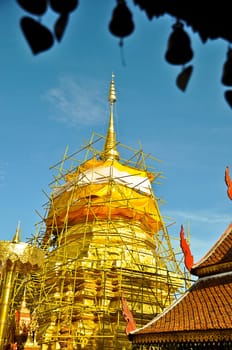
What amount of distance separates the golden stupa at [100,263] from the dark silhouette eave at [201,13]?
8735 millimetres

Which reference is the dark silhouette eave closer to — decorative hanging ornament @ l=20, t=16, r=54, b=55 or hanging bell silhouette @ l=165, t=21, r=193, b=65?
Answer: hanging bell silhouette @ l=165, t=21, r=193, b=65

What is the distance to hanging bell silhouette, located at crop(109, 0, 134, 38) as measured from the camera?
1777mm

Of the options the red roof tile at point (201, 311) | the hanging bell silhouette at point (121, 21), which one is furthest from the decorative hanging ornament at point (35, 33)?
the red roof tile at point (201, 311)

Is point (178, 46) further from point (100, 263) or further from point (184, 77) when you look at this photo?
point (100, 263)

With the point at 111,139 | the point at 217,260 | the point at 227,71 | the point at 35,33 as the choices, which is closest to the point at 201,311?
the point at 217,260

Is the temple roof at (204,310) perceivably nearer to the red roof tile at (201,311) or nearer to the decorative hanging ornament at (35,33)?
the red roof tile at (201,311)

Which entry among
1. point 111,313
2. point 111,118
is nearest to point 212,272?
point 111,313

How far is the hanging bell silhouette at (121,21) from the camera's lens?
178 cm

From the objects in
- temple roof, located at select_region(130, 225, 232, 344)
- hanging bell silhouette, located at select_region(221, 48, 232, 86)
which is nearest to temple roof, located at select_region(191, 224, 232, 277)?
temple roof, located at select_region(130, 225, 232, 344)

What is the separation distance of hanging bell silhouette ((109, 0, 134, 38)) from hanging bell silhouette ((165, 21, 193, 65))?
0.63ft

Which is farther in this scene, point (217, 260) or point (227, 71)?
point (217, 260)

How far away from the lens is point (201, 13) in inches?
66.3

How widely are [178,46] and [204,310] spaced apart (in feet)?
25.2

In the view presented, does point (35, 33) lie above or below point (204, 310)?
below
